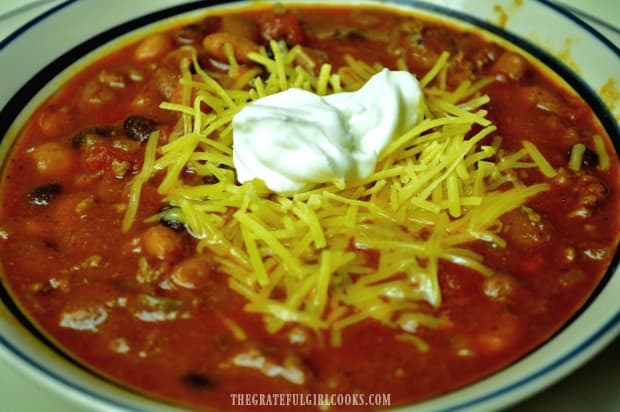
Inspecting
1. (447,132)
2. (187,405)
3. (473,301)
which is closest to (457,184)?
(447,132)

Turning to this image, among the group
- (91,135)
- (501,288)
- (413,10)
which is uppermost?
(413,10)

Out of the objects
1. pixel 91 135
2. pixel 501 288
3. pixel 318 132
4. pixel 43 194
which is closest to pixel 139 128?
pixel 91 135

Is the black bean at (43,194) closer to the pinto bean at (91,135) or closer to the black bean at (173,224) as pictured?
the pinto bean at (91,135)

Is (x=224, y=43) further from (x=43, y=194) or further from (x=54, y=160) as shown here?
(x=43, y=194)

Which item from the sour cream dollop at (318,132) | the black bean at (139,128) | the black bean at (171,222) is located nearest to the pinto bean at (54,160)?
the black bean at (139,128)

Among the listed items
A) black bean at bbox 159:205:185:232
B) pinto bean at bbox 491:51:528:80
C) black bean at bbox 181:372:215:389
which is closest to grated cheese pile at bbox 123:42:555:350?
black bean at bbox 159:205:185:232
